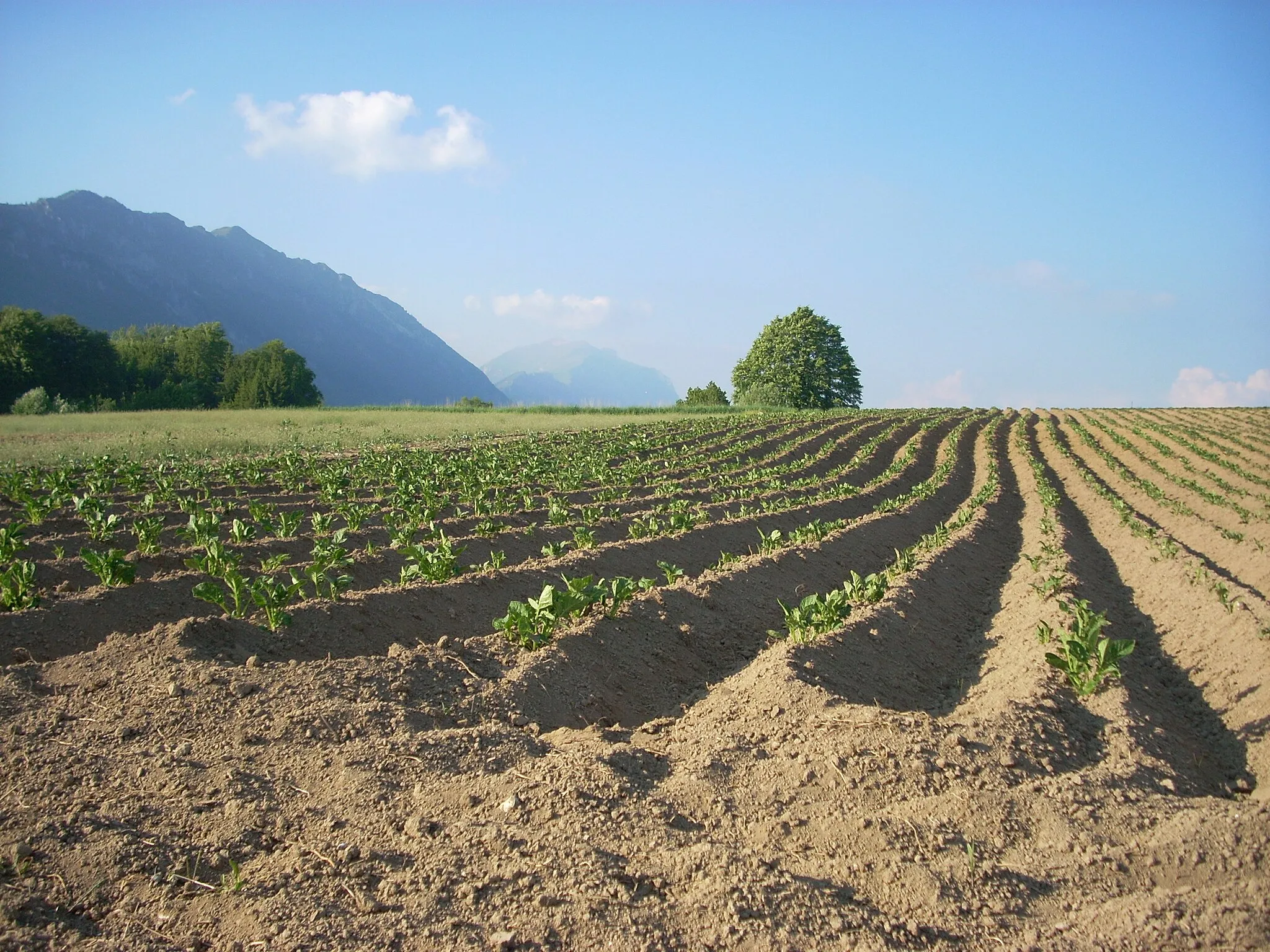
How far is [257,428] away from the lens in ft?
115

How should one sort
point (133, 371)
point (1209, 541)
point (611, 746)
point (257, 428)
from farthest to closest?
point (133, 371)
point (257, 428)
point (1209, 541)
point (611, 746)

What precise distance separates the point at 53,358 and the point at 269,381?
18132mm

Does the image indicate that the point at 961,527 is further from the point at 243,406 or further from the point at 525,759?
the point at 243,406

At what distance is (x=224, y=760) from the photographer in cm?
484

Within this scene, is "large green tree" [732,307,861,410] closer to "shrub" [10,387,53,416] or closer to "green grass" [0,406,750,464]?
"green grass" [0,406,750,464]

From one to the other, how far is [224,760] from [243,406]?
238ft

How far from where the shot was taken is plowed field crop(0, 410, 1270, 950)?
349 centimetres

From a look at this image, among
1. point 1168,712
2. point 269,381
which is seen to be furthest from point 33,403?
Answer: point 1168,712

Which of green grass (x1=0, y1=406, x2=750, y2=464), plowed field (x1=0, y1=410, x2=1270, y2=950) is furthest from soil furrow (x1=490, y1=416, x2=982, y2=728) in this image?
green grass (x1=0, y1=406, x2=750, y2=464)

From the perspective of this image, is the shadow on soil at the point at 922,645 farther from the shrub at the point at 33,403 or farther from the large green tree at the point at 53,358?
the large green tree at the point at 53,358

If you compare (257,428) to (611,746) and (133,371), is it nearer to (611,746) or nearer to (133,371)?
(611,746)

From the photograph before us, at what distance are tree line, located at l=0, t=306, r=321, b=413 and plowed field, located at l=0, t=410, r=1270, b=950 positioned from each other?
49671mm

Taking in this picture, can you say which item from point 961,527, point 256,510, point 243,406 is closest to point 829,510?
point 961,527

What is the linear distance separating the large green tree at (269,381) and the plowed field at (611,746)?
215 ft
